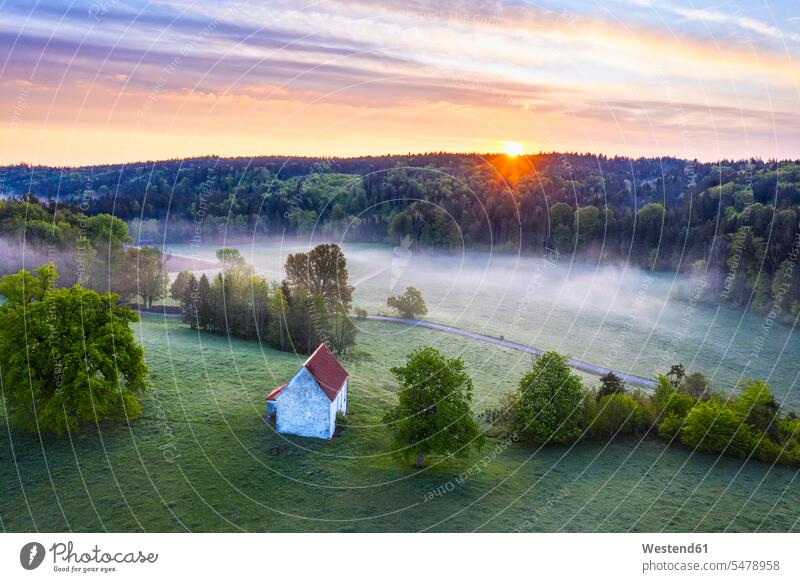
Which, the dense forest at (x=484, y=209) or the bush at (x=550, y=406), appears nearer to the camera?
the bush at (x=550, y=406)

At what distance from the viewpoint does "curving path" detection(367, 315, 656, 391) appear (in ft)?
216

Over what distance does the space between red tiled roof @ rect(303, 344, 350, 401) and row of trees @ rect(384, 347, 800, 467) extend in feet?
13.7

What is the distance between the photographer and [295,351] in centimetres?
6406

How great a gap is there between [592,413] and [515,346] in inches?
1098

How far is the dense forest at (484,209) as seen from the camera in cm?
10556

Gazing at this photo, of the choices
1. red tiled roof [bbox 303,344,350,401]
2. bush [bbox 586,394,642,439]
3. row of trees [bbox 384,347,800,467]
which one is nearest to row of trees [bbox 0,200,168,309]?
red tiled roof [bbox 303,344,350,401]

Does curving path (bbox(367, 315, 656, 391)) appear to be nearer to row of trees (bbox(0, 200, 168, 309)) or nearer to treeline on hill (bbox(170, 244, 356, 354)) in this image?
treeline on hill (bbox(170, 244, 356, 354))

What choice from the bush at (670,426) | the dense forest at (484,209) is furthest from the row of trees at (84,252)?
the bush at (670,426)

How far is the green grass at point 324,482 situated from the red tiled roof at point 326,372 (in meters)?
3.06

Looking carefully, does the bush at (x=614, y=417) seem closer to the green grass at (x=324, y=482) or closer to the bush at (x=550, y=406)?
the bush at (x=550, y=406)

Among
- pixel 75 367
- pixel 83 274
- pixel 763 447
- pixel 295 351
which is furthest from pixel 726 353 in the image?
pixel 83 274

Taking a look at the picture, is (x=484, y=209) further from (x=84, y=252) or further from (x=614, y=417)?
(x=614, y=417)

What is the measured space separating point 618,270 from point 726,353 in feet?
129

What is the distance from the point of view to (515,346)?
2982 inches
